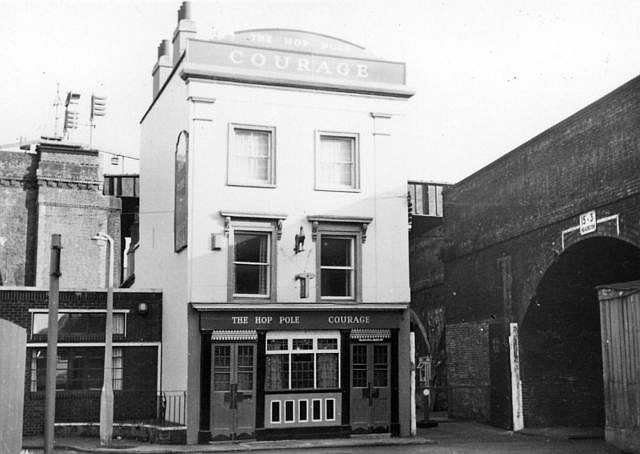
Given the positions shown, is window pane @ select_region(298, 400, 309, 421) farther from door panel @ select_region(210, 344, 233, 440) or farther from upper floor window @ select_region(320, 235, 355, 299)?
upper floor window @ select_region(320, 235, 355, 299)

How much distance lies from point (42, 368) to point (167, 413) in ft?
12.0

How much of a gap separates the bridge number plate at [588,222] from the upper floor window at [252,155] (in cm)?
830

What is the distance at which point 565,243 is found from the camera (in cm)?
2288

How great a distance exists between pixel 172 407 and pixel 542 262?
10975 millimetres

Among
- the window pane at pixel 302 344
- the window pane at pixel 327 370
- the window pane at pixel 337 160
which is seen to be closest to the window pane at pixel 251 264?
the window pane at pixel 302 344

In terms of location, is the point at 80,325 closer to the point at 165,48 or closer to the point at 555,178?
the point at 165,48

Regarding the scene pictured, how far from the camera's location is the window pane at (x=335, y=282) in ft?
80.2

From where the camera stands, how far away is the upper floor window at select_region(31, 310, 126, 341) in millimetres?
24109

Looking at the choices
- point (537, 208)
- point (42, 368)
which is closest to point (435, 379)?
point (537, 208)

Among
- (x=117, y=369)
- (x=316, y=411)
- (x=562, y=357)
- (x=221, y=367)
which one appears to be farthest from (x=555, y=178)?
(x=117, y=369)

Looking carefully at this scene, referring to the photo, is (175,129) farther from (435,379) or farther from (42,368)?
(435,379)

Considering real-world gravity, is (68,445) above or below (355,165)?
below

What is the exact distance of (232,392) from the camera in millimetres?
22797

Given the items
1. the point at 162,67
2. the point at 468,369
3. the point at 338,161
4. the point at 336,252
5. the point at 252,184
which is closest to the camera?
the point at 252,184
